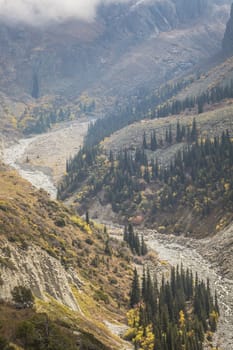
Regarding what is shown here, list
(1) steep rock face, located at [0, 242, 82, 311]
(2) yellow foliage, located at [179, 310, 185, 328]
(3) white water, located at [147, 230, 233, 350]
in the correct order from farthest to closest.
A: (3) white water, located at [147, 230, 233, 350] → (2) yellow foliage, located at [179, 310, 185, 328] → (1) steep rock face, located at [0, 242, 82, 311]

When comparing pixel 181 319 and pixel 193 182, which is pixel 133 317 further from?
pixel 193 182

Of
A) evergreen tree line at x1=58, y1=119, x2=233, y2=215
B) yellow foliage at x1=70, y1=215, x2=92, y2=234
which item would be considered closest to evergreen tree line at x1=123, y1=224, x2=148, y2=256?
yellow foliage at x1=70, y1=215, x2=92, y2=234

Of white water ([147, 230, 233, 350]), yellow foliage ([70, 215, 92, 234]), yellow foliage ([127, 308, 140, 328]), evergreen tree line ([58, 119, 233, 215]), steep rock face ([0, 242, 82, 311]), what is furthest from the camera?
evergreen tree line ([58, 119, 233, 215])

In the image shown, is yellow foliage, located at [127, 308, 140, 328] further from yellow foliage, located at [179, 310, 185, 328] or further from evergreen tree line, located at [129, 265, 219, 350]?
yellow foliage, located at [179, 310, 185, 328]

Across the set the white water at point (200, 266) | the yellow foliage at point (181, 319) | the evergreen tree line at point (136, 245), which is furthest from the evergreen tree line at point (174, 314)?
the evergreen tree line at point (136, 245)

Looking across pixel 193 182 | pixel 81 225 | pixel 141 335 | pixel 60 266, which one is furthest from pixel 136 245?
pixel 141 335

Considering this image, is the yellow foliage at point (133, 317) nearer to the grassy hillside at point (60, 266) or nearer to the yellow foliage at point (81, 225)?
the grassy hillside at point (60, 266)
